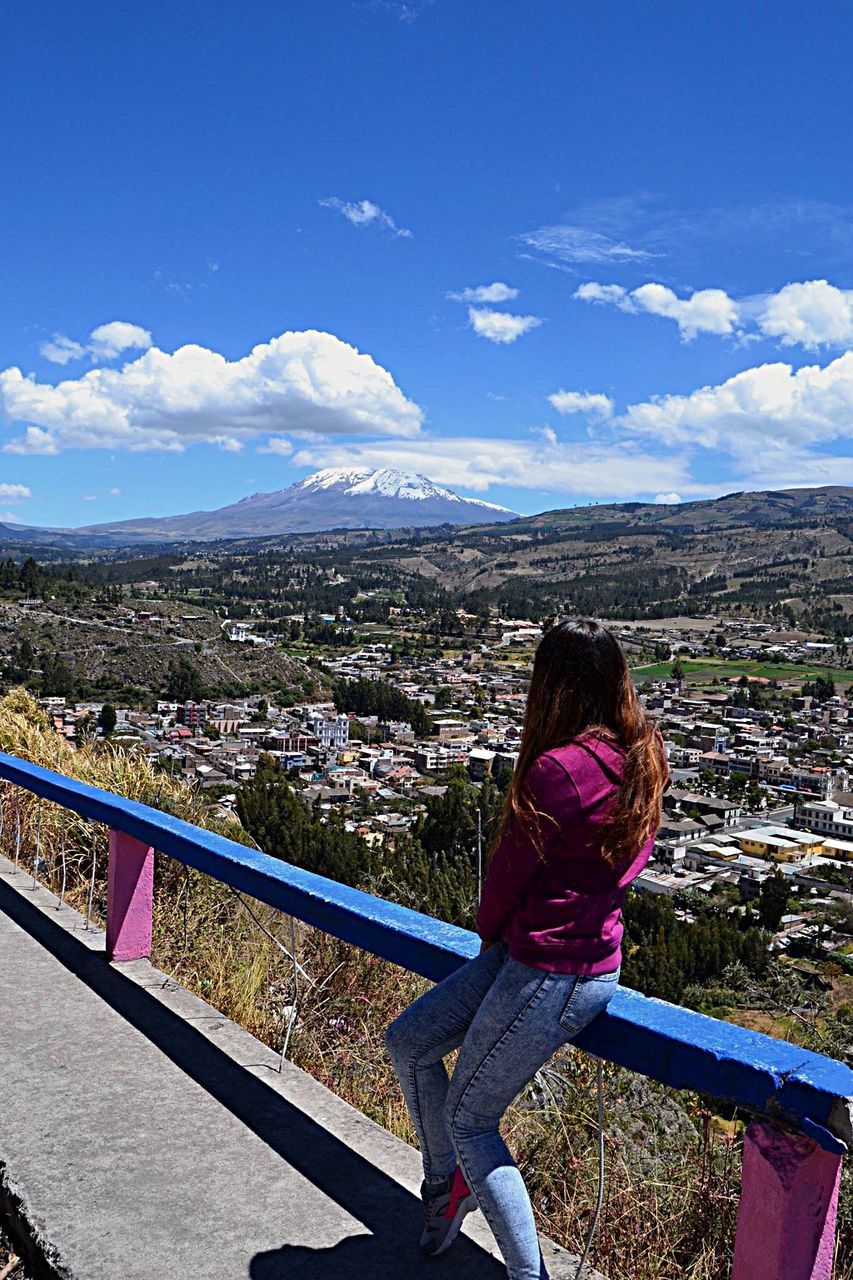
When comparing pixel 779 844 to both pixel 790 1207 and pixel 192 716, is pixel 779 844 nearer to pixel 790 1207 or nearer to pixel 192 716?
pixel 192 716

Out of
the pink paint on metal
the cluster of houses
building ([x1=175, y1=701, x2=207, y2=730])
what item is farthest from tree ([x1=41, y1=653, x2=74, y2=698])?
the pink paint on metal

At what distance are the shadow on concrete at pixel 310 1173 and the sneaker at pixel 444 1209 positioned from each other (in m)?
0.04

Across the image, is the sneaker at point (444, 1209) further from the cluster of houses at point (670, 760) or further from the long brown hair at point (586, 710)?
the cluster of houses at point (670, 760)

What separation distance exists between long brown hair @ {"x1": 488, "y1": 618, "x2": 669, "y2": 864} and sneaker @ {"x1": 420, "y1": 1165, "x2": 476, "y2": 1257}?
64 centimetres

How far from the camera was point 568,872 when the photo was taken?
5.71 feet

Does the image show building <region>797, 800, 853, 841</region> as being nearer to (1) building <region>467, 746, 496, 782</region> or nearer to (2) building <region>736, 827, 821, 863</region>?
(2) building <region>736, 827, 821, 863</region>

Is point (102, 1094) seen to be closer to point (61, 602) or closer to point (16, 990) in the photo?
point (16, 990)

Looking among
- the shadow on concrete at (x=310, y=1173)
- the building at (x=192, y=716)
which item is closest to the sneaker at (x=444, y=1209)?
the shadow on concrete at (x=310, y=1173)

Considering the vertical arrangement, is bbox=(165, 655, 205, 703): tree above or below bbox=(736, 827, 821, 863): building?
above

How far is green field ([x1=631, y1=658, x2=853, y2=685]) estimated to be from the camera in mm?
76312

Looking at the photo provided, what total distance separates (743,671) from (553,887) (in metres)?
82.7

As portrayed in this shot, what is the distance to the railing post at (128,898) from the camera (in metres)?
3.46

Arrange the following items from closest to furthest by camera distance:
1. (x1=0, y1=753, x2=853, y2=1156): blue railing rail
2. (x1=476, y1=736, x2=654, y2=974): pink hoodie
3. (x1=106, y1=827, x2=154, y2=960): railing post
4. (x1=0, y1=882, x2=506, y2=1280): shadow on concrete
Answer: (x1=0, y1=753, x2=853, y2=1156): blue railing rail, (x1=476, y1=736, x2=654, y2=974): pink hoodie, (x1=0, y1=882, x2=506, y2=1280): shadow on concrete, (x1=106, y1=827, x2=154, y2=960): railing post

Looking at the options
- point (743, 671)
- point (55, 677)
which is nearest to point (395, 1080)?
point (55, 677)
